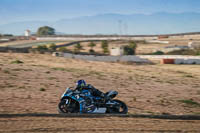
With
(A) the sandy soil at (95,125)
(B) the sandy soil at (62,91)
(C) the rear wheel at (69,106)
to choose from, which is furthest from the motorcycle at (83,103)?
(B) the sandy soil at (62,91)

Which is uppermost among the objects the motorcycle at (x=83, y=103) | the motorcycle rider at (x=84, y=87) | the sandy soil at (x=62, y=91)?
the motorcycle rider at (x=84, y=87)

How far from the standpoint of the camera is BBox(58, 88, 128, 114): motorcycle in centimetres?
1026

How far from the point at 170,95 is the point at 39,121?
9.65m

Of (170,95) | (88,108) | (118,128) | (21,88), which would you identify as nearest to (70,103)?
(88,108)

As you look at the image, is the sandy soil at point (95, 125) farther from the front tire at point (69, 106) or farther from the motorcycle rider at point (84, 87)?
the motorcycle rider at point (84, 87)

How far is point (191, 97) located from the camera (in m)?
15.7

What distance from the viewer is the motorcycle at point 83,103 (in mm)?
10258

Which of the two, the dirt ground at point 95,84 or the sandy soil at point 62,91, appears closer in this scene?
the dirt ground at point 95,84

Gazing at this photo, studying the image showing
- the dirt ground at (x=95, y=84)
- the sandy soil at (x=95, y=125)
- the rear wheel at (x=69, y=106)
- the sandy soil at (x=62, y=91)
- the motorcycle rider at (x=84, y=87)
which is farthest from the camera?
the sandy soil at (x=62, y=91)

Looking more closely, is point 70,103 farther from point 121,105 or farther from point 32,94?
point 32,94

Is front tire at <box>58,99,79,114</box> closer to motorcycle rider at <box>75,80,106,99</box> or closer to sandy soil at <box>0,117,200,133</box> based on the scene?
motorcycle rider at <box>75,80,106,99</box>

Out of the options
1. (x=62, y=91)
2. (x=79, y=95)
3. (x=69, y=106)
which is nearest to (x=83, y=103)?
(x=79, y=95)

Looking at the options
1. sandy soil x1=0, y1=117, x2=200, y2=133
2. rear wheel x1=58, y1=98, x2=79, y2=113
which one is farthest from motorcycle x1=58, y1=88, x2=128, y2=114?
sandy soil x1=0, y1=117, x2=200, y2=133

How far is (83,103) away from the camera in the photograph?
1028 centimetres
